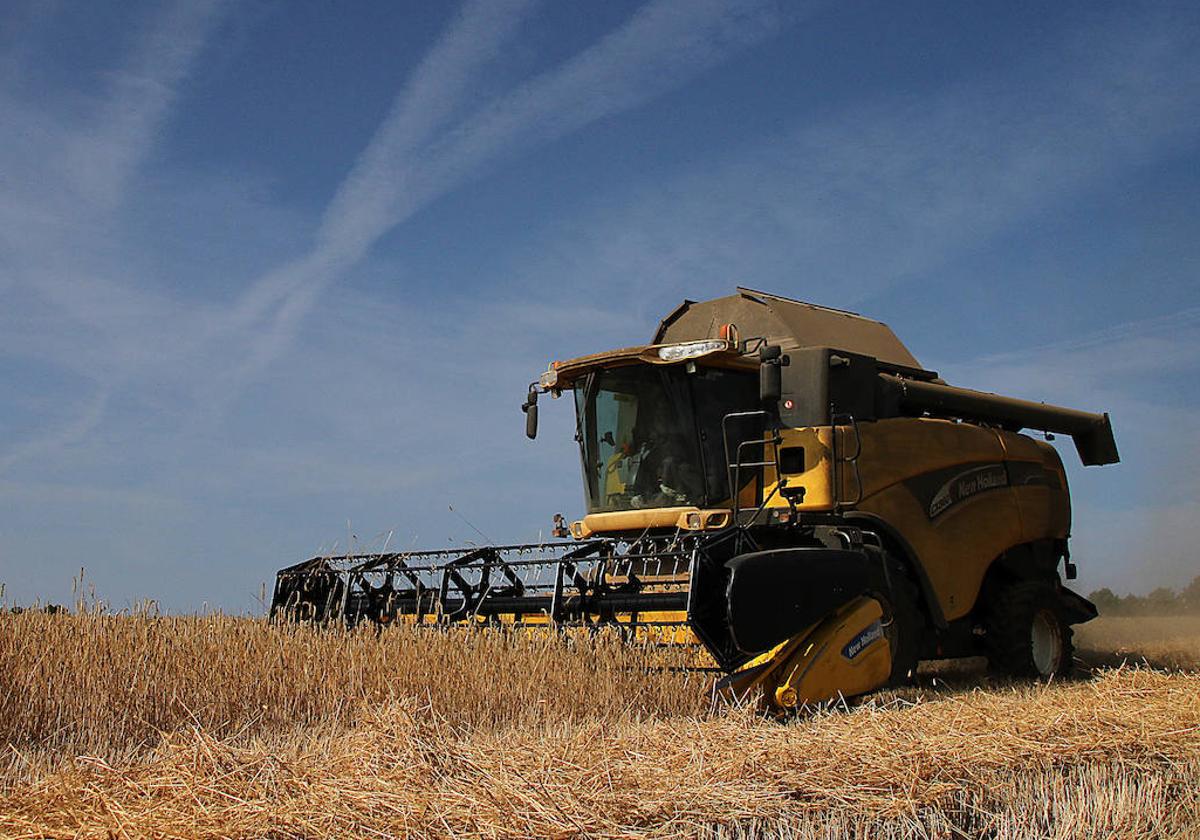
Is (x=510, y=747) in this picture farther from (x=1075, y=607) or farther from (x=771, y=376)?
(x=1075, y=607)

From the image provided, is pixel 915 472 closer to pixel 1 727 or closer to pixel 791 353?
pixel 791 353

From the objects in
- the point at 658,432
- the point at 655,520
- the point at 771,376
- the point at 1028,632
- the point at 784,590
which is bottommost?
the point at 1028,632

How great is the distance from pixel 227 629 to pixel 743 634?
305 centimetres

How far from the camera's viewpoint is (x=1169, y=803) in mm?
4055

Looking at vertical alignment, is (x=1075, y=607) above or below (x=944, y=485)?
below

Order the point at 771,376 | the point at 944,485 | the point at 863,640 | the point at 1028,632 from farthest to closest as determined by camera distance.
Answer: the point at 1028,632
the point at 944,485
the point at 771,376
the point at 863,640

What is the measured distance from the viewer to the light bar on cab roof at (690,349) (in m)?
7.44

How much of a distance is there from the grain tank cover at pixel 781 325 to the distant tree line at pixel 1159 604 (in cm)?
1015

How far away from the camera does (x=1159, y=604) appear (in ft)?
59.1

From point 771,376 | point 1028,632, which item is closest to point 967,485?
point 1028,632

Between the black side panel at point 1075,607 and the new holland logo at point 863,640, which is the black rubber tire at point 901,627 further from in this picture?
the black side panel at point 1075,607

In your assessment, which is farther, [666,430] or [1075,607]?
[1075,607]

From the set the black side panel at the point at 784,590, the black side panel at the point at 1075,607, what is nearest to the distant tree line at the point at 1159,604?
the black side panel at the point at 1075,607

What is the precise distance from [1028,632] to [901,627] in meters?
1.90
